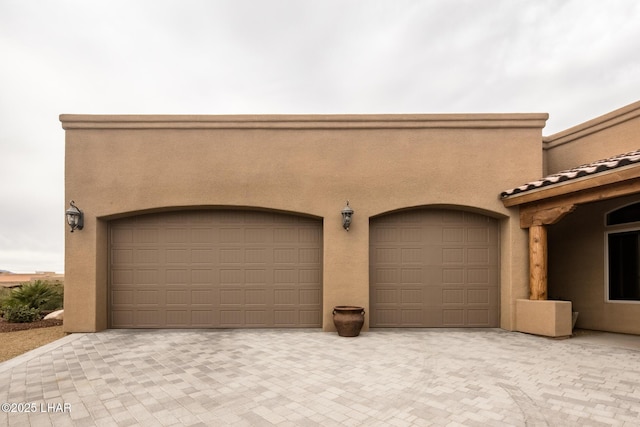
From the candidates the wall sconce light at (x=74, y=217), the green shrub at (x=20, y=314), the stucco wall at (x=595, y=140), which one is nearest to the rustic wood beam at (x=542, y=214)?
the stucco wall at (x=595, y=140)

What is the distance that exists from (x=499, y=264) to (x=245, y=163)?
6.59 m

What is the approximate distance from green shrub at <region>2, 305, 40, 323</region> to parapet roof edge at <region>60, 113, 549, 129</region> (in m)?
5.27

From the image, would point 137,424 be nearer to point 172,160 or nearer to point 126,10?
point 172,160

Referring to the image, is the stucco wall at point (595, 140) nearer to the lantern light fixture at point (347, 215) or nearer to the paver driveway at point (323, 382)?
the paver driveway at point (323, 382)

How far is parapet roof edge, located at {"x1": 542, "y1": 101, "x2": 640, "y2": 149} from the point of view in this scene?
7352 millimetres

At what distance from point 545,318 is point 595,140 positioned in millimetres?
4832

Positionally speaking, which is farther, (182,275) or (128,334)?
(182,275)

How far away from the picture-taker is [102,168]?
7.33 meters

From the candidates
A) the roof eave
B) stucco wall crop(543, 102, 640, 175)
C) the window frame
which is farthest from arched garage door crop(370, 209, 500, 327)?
stucco wall crop(543, 102, 640, 175)

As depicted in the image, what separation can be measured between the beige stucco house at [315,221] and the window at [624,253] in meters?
0.04

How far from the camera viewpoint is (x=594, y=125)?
8.00m

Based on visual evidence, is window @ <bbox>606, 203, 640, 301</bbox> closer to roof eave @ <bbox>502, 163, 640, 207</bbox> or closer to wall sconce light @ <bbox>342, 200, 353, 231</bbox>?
roof eave @ <bbox>502, 163, 640, 207</bbox>

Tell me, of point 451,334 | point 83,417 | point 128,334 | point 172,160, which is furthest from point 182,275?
point 451,334

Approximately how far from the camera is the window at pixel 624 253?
23.4ft
